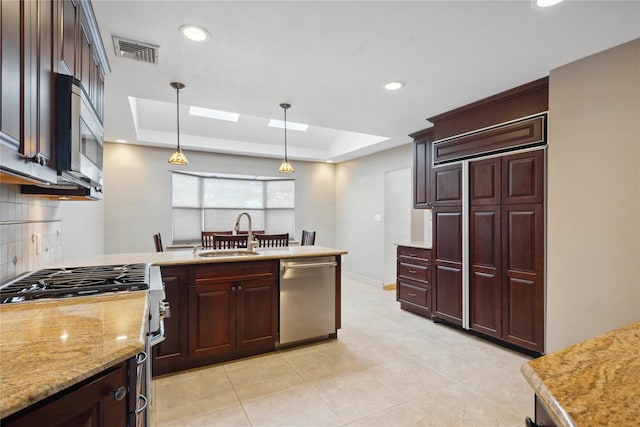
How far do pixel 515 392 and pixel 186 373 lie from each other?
2.43 m

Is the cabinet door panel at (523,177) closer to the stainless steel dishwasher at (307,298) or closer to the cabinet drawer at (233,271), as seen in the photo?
the stainless steel dishwasher at (307,298)

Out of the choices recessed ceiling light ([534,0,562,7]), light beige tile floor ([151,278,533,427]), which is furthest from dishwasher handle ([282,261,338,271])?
recessed ceiling light ([534,0,562,7])

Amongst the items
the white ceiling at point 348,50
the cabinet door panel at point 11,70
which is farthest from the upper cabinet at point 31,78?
the white ceiling at point 348,50

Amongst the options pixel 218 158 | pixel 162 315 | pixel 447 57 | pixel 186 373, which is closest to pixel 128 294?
pixel 162 315

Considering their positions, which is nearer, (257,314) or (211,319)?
(211,319)

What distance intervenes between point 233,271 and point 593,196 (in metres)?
2.79

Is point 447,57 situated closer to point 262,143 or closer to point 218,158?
point 262,143

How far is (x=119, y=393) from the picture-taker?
3.13 ft

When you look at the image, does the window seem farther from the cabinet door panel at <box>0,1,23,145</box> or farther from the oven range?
the cabinet door panel at <box>0,1,23,145</box>

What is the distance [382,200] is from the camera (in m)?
5.51

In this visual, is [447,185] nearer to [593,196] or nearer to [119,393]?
[593,196]

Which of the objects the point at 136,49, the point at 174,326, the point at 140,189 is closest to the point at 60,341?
the point at 174,326

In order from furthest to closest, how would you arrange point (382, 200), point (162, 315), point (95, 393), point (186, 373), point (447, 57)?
point (382, 200), point (186, 373), point (447, 57), point (162, 315), point (95, 393)

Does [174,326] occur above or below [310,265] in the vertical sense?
below
